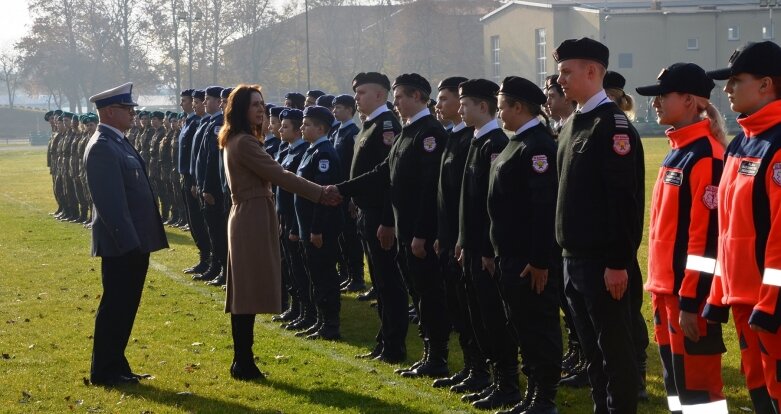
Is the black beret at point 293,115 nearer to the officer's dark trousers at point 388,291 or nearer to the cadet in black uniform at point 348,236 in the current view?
the cadet in black uniform at point 348,236

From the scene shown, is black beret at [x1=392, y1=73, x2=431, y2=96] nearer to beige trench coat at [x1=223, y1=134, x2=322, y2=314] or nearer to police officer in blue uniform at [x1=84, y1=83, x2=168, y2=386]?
beige trench coat at [x1=223, y1=134, x2=322, y2=314]

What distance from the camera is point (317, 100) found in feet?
44.7

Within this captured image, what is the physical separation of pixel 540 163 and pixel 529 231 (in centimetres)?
44

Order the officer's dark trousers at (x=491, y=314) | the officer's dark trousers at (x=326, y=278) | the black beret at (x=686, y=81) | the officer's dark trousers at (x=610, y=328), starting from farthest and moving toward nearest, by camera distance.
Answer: the officer's dark trousers at (x=326, y=278)
the officer's dark trousers at (x=491, y=314)
the officer's dark trousers at (x=610, y=328)
the black beret at (x=686, y=81)

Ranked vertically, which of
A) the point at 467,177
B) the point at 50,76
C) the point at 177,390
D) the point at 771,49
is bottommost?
the point at 177,390

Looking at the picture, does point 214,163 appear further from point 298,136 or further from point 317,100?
point 298,136

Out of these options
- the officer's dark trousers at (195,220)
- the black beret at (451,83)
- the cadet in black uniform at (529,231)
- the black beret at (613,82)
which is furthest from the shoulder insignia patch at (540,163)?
the officer's dark trousers at (195,220)

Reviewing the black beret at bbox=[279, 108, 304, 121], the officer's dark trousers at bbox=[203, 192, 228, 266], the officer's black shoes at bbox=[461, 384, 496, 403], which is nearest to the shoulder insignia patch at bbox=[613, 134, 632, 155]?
the officer's black shoes at bbox=[461, 384, 496, 403]

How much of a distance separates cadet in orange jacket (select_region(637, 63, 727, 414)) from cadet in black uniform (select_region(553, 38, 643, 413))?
6.7 inches

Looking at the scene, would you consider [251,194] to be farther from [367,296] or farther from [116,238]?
[367,296]

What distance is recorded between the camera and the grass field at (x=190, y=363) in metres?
7.82

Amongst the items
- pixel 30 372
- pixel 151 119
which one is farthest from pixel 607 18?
pixel 30 372

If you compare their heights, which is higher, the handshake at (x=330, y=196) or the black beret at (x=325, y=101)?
the black beret at (x=325, y=101)

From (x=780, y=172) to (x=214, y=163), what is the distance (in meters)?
9.60
